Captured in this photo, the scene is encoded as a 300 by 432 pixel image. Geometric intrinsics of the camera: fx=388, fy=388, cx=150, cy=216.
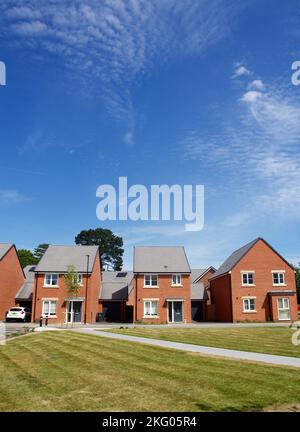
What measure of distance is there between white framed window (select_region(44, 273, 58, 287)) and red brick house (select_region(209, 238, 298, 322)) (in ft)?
65.7

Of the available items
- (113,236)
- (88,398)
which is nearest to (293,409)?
(88,398)

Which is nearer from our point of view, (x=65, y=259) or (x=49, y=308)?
(x=49, y=308)

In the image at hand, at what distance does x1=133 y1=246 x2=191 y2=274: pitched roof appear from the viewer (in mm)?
45969

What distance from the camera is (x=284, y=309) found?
43.7 m

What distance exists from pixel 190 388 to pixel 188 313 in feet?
119

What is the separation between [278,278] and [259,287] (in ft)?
8.84

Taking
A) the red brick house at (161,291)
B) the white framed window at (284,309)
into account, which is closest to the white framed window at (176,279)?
the red brick house at (161,291)

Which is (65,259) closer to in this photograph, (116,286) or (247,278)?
(116,286)

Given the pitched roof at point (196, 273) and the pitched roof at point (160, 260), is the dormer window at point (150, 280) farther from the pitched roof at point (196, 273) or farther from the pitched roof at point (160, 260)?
the pitched roof at point (196, 273)

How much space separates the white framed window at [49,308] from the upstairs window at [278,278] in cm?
2547

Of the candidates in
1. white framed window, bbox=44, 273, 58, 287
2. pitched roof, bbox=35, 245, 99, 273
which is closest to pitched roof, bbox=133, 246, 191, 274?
pitched roof, bbox=35, 245, 99, 273

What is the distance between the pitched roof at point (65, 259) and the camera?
45281 millimetres

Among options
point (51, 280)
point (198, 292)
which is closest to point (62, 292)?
point (51, 280)
